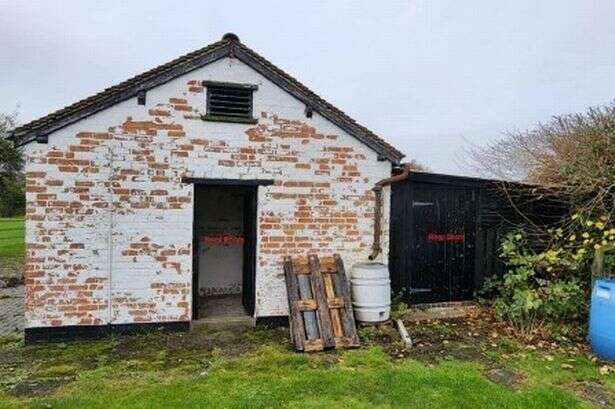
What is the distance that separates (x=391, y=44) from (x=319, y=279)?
31.4 ft

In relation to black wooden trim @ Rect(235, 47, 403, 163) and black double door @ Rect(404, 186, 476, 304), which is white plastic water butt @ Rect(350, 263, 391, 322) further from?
black wooden trim @ Rect(235, 47, 403, 163)

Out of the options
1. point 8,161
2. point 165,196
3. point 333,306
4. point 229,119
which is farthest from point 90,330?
point 8,161

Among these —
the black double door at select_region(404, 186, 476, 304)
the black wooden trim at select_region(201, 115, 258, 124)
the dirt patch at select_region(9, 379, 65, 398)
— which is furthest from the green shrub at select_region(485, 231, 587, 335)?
the dirt patch at select_region(9, 379, 65, 398)

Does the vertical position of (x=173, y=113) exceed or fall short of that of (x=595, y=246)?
it exceeds it

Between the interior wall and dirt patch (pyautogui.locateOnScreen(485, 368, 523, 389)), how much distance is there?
5458 mm

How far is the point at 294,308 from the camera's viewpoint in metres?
5.68

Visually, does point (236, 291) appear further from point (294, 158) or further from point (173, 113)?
point (173, 113)

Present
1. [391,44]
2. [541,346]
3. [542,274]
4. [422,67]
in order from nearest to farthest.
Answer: [541,346] → [542,274] → [391,44] → [422,67]

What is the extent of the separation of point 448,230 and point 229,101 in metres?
4.53

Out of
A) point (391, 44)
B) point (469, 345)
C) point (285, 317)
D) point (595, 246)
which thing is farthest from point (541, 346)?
point (391, 44)

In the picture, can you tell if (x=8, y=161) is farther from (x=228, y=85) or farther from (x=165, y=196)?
(x=228, y=85)

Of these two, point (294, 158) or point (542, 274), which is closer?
point (294, 158)

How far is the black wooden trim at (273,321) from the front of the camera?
636cm

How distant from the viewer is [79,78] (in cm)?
1655
